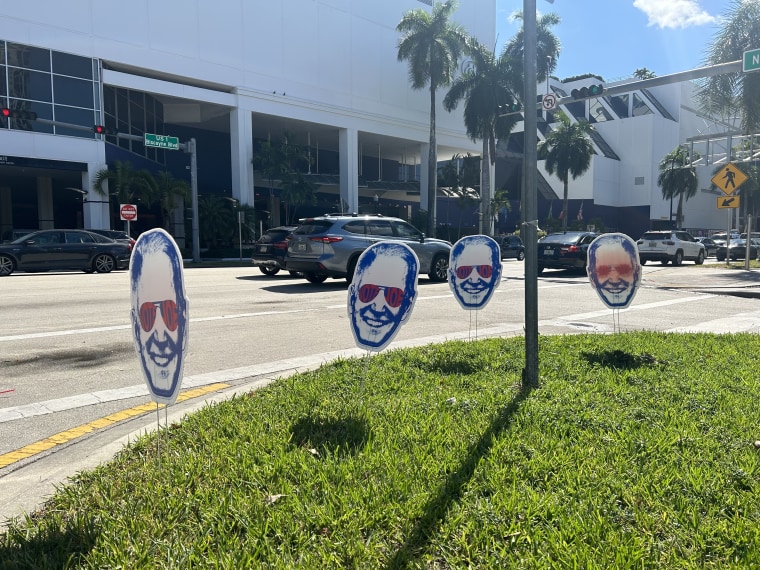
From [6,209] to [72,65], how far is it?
1564 cm

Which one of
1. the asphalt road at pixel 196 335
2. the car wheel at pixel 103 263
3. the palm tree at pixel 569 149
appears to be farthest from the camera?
the palm tree at pixel 569 149

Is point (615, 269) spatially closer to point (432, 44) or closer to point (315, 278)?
point (315, 278)

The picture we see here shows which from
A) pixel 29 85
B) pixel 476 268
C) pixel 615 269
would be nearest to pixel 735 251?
pixel 615 269

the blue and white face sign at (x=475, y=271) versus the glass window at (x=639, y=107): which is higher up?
the glass window at (x=639, y=107)

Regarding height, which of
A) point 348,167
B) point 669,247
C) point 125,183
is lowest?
point 669,247

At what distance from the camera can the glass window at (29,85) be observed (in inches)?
1140

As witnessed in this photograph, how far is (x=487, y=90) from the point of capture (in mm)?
42875

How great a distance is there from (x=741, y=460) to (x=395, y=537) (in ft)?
6.95

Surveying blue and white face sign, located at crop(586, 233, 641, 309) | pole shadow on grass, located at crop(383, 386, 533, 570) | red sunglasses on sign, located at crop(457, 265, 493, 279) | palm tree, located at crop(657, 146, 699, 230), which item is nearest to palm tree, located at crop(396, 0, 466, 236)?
palm tree, located at crop(657, 146, 699, 230)

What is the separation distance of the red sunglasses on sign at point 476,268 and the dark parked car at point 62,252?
17255mm

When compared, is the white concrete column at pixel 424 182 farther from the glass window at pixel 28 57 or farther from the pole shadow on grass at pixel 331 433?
the pole shadow on grass at pixel 331 433

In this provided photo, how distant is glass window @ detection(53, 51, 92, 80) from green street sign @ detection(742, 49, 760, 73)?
1197 inches

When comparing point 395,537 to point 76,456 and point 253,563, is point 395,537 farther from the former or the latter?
point 76,456

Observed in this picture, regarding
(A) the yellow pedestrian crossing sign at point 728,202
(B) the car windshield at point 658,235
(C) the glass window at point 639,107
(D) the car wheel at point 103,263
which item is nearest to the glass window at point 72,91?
(D) the car wheel at point 103,263
